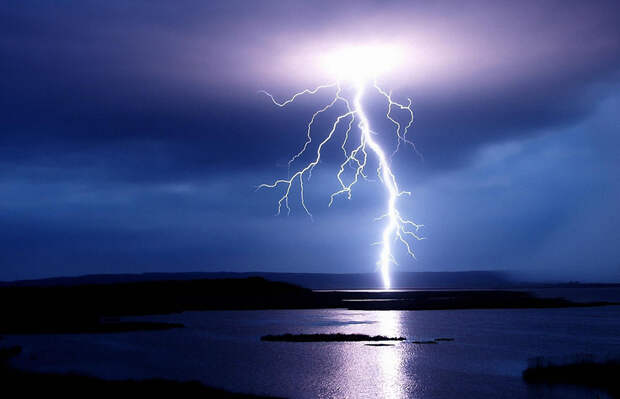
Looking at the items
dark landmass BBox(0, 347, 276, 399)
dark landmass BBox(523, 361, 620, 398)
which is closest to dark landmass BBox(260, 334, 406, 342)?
dark landmass BBox(523, 361, 620, 398)

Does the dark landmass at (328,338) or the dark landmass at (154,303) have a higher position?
the dark landmass at (154,303)

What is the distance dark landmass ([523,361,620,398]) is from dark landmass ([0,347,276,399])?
12.1 meters

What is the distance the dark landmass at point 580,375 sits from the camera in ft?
80.1

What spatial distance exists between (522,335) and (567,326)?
8.37m

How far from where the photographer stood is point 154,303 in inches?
3238

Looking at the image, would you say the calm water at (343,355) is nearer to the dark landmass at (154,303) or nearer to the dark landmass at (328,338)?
the dark landmass at (328,338)

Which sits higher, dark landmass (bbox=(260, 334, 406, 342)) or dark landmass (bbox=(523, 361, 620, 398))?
dark landmass (bbox=(260, 334, 406, 342))

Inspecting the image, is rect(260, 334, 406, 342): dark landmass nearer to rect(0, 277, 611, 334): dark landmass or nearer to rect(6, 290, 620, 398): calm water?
rect(6, 290, 620, 398): calm water

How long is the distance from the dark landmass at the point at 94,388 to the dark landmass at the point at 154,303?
26377mm

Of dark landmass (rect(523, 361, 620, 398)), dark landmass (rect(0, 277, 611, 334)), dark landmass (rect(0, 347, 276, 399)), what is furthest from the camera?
dark landmass (rect(0, 277, 611, 334))

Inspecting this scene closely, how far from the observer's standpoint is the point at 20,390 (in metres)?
20.6

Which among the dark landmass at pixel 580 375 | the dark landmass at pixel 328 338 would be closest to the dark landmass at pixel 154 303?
the dark landmass at pixel 328 338

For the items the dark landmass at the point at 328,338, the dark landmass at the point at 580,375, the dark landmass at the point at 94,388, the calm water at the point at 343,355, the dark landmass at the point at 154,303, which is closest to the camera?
the dark landmass at the point at 94,388

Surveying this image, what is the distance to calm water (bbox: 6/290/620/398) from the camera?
974 inches
